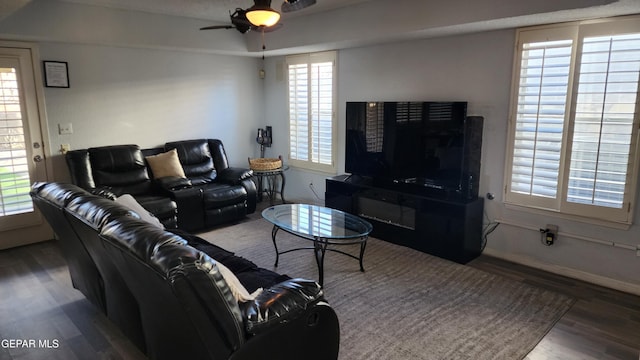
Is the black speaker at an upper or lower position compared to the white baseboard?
upper

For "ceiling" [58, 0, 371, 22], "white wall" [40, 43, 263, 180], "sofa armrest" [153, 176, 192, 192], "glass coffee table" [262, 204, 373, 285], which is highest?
"ceiling" [58, 0, 371, 22]

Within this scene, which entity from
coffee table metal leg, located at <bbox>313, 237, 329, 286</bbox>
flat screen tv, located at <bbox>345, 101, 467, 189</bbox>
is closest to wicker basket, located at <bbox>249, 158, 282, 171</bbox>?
flat screen tv, located at <bbox>345, 101, 467, 189</bbox>

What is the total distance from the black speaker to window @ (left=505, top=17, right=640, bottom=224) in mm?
300

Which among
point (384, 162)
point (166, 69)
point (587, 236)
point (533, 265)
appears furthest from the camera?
point (166, 69)

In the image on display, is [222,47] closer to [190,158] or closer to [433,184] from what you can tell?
[190,158]

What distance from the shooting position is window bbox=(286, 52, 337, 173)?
18.0 feet

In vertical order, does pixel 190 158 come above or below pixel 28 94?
below

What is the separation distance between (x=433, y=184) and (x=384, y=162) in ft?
2.17

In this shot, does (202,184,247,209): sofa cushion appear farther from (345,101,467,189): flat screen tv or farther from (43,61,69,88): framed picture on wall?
(43,61,69,88): framed picture on wall

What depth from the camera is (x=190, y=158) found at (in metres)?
5.46

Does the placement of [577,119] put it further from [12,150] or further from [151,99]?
[12,150]

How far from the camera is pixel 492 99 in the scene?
13.0 ft

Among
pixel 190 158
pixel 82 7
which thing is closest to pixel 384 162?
pixel 190 158

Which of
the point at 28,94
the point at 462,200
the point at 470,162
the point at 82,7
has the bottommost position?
the point at 462,200
